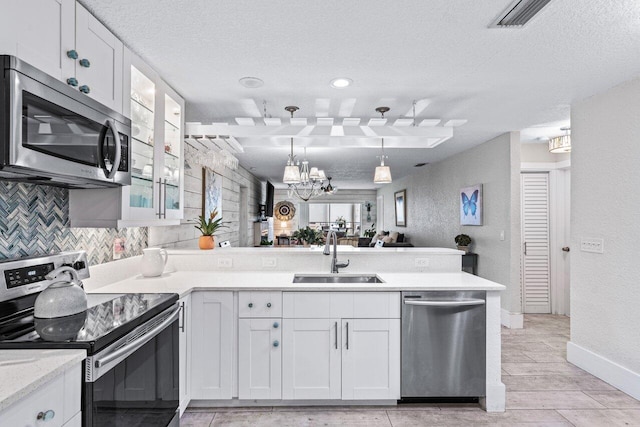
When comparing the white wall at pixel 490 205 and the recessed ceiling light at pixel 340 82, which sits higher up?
the recessed ceiling light at pixel 340 82

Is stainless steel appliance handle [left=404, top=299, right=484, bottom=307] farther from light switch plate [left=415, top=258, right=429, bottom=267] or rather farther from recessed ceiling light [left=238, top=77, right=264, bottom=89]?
recessed ceiling light [left=238, top=77, right=264, bottom=89]

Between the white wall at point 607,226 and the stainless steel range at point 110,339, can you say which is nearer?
the stainless steel range at point 110,339

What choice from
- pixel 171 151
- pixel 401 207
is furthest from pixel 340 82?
pixel 401 207

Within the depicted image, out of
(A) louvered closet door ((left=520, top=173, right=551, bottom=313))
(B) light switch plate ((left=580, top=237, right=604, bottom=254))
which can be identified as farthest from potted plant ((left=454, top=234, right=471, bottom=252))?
(B) light switch plate ((left=580, top=237, right=604, bottom=254))

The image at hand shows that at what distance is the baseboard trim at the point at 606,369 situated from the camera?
264 cm

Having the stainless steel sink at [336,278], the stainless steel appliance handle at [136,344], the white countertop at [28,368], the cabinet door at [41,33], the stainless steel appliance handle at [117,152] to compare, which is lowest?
the stainless steel appliance handle at [136,344]

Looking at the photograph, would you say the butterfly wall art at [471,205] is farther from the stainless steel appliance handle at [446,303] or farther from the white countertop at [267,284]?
the stainless steel appliance handle at [446,303]

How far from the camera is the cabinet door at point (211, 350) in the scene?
2426 millimetres

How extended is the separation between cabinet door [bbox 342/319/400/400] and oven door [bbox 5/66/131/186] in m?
1.74

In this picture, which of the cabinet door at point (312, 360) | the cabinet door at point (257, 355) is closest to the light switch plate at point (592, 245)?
the cabinet door at point (312, 360)

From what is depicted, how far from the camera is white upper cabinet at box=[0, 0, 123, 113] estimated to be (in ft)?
4.30

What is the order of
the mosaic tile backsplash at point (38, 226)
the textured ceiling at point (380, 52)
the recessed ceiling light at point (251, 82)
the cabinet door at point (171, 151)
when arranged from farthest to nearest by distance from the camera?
the recessed ceiling light at point (251, 82), the cabinet door at point (171, 151), the textured ceiling at point (380, 52), the mosaic tile backsplash at point (38, 226)

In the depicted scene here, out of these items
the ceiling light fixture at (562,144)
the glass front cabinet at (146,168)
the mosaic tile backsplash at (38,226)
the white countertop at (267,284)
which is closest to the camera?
the mosaic tile backsplash at (38,226)

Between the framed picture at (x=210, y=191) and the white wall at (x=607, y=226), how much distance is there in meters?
3.72
